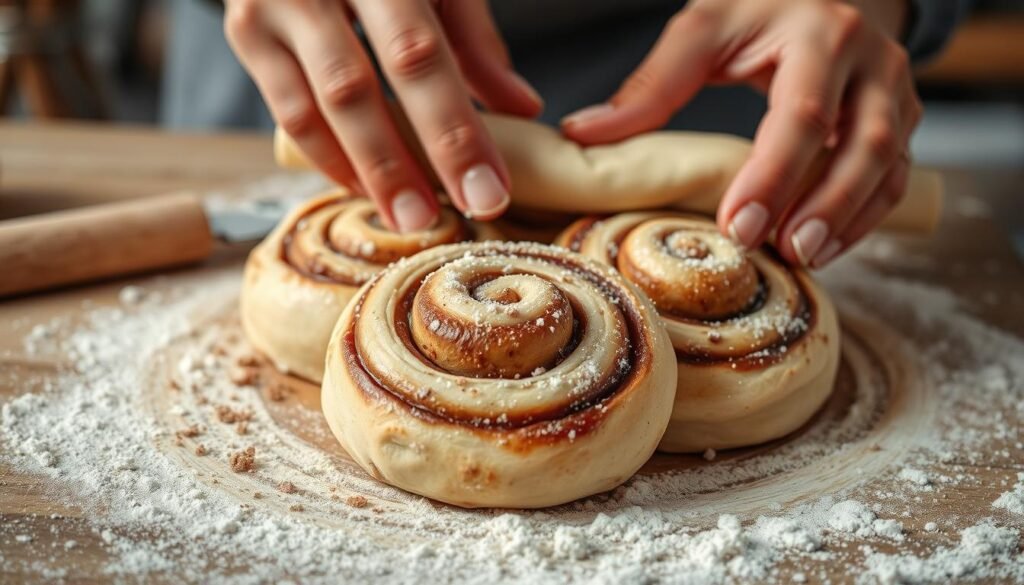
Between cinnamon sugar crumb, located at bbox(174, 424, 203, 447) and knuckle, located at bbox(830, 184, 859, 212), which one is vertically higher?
knuckle, located at bbox(830, 184, 859, 212)

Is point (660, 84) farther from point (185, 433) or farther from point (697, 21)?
point (185, 433)

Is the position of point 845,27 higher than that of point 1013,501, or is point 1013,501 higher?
point 845,27

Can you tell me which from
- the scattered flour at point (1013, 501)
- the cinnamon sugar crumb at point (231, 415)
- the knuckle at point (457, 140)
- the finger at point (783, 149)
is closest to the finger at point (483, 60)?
the knuckle at point (457, 140)

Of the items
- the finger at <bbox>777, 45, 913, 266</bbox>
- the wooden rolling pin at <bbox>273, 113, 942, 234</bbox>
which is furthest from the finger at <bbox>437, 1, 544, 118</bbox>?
the finger at <bbox>777, 45, 913, 266</bbox>

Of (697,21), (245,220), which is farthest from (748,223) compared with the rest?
(245,220)

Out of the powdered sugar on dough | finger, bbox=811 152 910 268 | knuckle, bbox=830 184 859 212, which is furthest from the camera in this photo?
finger, bbox=811 152 910 268

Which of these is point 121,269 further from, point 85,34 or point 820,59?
point 85,34

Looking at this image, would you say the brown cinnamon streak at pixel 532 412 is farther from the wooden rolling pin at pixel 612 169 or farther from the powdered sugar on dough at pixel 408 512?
the wooden rolling pin at pixel 612 169

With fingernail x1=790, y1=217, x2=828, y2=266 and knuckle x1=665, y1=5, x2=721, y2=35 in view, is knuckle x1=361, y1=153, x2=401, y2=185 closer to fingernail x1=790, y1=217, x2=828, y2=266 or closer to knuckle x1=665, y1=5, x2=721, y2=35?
knuckle x1=665, y1=5, x2=721, y2=35
